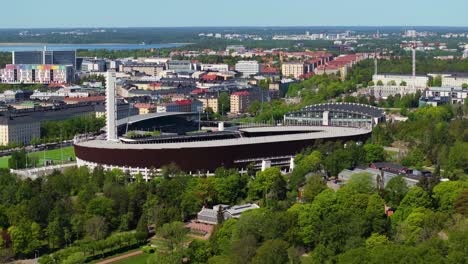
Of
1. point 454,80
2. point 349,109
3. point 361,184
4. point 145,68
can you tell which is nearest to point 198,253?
point 361,184

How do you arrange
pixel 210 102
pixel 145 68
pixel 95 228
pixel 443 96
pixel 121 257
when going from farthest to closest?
pixel 145 68 → pixel 443 96 → pixel 210 102 → pixel 95 228 → pixel 121 257

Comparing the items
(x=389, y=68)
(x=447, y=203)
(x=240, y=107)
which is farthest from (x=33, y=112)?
(x=389, y=68)

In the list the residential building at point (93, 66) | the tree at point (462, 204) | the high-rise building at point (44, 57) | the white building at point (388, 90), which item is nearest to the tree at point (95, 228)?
the tree at point (462, 204)

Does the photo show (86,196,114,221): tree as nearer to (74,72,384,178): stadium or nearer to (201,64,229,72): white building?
(74,72,384,178): stadium

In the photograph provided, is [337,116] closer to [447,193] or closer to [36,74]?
[447,193]

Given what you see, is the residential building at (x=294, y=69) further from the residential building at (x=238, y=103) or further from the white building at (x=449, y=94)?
the white building at (x=449, y=94)

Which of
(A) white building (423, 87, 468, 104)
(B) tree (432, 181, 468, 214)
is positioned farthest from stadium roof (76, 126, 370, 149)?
(A) white building (423, 87, 468, 104)

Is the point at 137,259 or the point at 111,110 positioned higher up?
the point at 111,110
